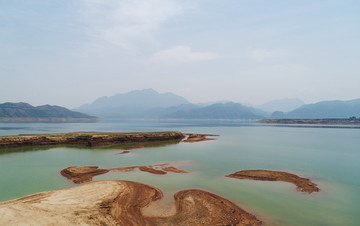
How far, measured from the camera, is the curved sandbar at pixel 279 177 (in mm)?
23953

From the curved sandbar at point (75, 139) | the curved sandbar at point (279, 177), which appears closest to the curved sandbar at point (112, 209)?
the curved sandbar at point (279, 177)

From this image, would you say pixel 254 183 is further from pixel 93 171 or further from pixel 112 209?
pixel 93 171

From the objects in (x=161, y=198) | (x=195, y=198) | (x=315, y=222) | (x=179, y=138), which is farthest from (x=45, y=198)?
(x=179, y=138)

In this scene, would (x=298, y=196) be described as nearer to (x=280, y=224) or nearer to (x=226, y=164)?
(x=280, y=224)

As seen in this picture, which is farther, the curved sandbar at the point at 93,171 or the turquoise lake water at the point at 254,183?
the curved sandbar at the point at 93,171

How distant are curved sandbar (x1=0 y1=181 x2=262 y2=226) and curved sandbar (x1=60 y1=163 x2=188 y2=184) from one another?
6.77 m

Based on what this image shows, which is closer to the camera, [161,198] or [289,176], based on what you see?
[161,198]

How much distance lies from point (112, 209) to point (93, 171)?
52.4ft

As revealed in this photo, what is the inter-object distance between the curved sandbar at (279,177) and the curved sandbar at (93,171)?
9.11 metres

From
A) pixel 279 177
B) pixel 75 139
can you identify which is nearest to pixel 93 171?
pixel 279 177

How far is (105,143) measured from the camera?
61188mm

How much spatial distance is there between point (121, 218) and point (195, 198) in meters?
7.60

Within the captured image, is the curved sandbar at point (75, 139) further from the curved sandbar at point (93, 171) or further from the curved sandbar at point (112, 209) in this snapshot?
the curved sandbar at point (112, 209)

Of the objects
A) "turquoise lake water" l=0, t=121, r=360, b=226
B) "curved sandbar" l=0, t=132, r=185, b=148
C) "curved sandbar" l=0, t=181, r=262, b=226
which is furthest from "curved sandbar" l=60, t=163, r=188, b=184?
"curved sandbar" l=0, t=132, r=185, b=148
